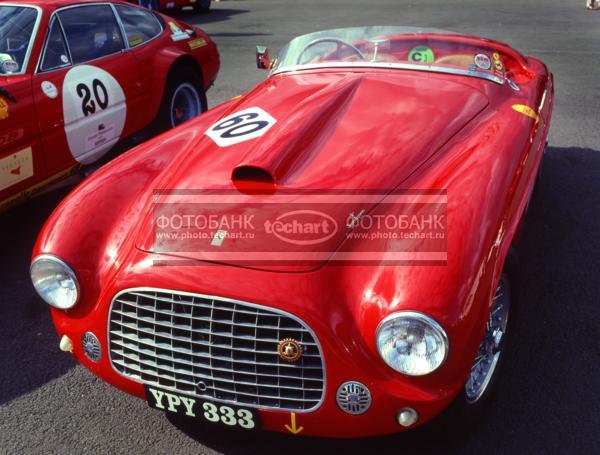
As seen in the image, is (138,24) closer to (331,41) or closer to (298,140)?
(331,41)

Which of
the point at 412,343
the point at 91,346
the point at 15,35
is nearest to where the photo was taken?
the point at 412,343

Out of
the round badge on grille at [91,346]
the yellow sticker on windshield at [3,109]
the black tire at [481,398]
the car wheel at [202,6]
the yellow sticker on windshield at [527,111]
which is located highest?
the yellow sticker on windshield at [527,111]

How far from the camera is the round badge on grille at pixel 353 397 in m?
2.15

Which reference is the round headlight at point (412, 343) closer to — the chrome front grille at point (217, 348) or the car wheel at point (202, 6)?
the chrome front grille at point (217, 348)

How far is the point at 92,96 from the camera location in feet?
15.5

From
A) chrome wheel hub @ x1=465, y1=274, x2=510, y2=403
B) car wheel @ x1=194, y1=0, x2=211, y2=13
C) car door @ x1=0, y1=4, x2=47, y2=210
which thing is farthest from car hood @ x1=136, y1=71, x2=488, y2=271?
car wheel @ x1=194, y1=0, x2=211, y2=13

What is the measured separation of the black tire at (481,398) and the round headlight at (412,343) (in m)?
0.37

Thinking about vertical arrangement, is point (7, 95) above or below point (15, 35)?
below

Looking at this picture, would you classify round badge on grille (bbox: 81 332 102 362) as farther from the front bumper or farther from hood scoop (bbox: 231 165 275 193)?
hood scoop (bbox: 231 165 275 193)

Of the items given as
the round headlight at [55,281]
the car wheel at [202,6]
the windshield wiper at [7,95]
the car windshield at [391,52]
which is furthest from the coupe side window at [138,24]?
the car wheel at [202,6]

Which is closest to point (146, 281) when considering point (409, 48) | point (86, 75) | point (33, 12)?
point (409, 48)

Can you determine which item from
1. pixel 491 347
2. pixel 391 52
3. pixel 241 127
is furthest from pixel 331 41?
pixel 491 347

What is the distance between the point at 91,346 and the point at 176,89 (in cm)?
362

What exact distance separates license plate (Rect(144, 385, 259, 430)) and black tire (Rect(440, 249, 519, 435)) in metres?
0.74
